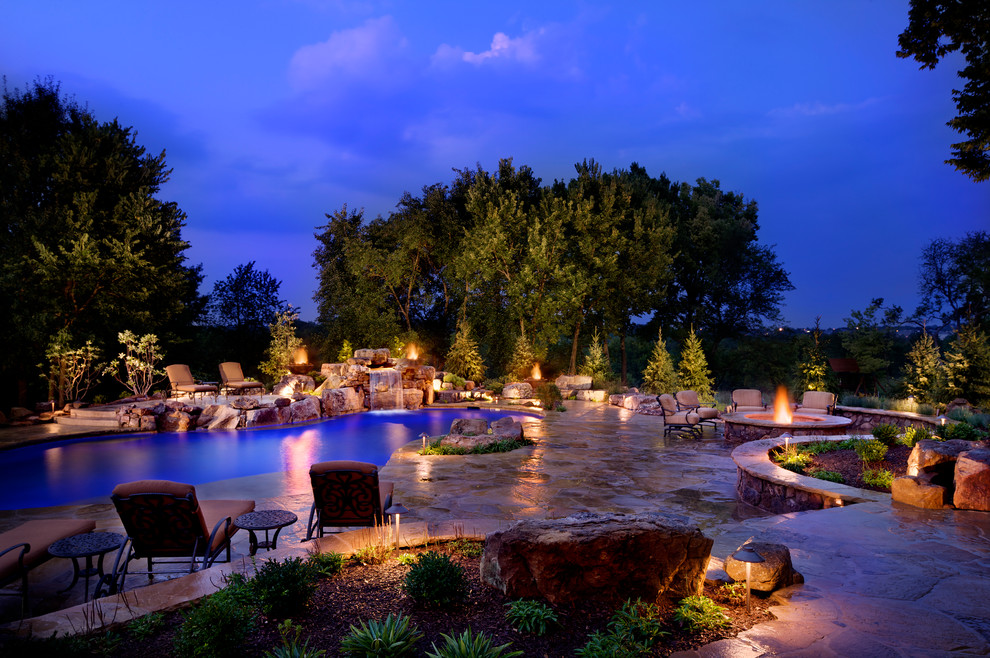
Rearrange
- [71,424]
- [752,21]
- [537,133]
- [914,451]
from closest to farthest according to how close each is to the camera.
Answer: [914,451]
[71,424]
[752,21]
[537,133]

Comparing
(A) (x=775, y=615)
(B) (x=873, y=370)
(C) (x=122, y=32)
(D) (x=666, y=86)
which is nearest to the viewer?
(A) (x=775, y=615)

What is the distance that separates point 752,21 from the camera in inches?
3504

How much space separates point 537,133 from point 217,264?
8105cm

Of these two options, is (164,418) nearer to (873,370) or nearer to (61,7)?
(873,370)

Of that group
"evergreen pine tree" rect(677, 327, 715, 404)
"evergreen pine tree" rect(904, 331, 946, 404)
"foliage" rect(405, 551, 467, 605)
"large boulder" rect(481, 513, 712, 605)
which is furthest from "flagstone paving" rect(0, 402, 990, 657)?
"evergreen pine tree" rect(677, 327, 715, 404)

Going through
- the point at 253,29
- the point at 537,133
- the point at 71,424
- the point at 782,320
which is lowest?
the point at 71,424

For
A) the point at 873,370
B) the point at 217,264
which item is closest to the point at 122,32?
the point at 217,264

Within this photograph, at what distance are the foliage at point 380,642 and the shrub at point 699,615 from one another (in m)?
1.49

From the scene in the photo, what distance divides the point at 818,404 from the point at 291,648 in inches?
511

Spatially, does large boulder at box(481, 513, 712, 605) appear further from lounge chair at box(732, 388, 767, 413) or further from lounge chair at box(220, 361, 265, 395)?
lounge chair at box(220, 361, 265, 395)

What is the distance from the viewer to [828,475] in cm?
639

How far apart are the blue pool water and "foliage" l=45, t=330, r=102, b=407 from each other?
3177mm

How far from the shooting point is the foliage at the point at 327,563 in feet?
11.7

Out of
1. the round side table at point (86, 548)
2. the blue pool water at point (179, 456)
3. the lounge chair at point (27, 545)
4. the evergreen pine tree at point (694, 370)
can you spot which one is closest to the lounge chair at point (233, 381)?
the blue pool water at point (179, 456)
